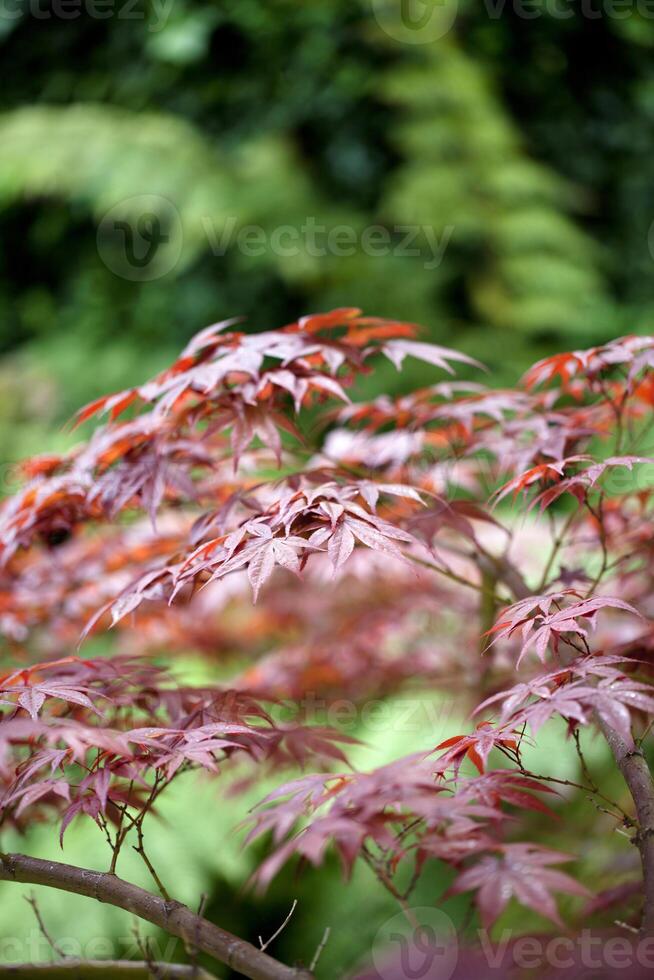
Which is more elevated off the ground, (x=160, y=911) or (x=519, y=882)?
(x=519, y=882)

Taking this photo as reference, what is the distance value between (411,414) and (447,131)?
260 centimetres

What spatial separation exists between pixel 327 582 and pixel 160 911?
0.45 m

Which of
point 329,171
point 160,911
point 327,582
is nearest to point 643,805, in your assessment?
point 160,911

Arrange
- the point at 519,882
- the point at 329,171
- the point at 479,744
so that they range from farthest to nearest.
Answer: the point at 329,171, the point at 479,744, the point at 519,882

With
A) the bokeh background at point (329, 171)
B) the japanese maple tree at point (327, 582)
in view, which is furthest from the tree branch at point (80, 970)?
the bokeh background at point (329, 171)

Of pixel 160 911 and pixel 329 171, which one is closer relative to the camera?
pixel 160 911

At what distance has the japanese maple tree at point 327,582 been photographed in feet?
1.81

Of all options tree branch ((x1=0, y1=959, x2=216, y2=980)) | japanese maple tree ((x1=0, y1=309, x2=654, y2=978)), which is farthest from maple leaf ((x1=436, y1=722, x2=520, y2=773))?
tree branch ((x1=0, y1=959, x2=216, y2=980))

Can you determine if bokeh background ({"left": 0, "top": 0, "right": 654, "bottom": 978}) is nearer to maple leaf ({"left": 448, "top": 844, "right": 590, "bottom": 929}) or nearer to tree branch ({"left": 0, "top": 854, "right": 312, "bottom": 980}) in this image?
tree branch ({"left": 0, "top": 854, "right": 312, "bottom": 980})

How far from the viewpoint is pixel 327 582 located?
1.00 metres

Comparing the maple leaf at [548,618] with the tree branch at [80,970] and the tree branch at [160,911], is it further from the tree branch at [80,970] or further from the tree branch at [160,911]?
the tree branch at [80,970]

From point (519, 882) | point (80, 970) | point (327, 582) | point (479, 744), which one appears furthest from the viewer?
point (327, 582)

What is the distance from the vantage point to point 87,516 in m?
0.97

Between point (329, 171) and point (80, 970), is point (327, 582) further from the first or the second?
point (329, 171)
